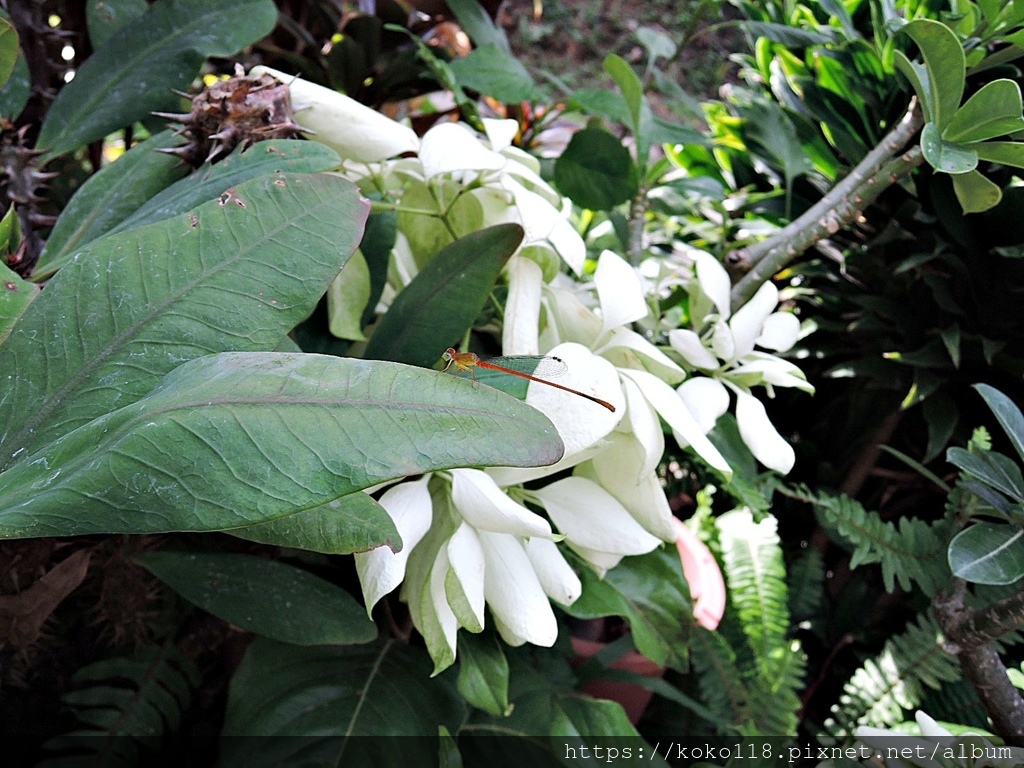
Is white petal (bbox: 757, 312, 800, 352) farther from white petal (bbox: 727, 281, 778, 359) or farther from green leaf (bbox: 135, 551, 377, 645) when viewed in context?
green leaf (bbox: 135, 551, 377, 645)

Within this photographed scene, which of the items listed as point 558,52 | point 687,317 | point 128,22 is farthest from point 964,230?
point 558,52

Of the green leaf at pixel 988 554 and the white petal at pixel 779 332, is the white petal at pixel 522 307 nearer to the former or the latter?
the white petal at pixel 779 332

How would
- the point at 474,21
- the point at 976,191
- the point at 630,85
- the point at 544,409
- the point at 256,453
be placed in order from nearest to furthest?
1. the point at 256,453
2. the point at 544,409
3. the point at 976,191
4. the point at 630,85
5. the point at 474,21

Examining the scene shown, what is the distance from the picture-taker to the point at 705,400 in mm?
502

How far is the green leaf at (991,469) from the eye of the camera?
498mm

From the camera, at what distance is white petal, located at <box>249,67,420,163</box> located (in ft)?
1.60

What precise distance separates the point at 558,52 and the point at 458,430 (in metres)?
2.95

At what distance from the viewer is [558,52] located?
9.55 ft

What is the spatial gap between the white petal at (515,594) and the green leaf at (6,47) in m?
0.37

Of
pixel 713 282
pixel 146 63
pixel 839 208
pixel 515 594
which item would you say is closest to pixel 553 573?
pixel 515 594

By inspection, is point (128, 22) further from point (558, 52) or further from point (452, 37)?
point (558, 52)

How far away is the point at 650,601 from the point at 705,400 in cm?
16

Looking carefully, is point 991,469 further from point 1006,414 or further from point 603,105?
point 603,105

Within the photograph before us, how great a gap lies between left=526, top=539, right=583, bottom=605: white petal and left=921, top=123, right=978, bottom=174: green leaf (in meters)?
0.33
